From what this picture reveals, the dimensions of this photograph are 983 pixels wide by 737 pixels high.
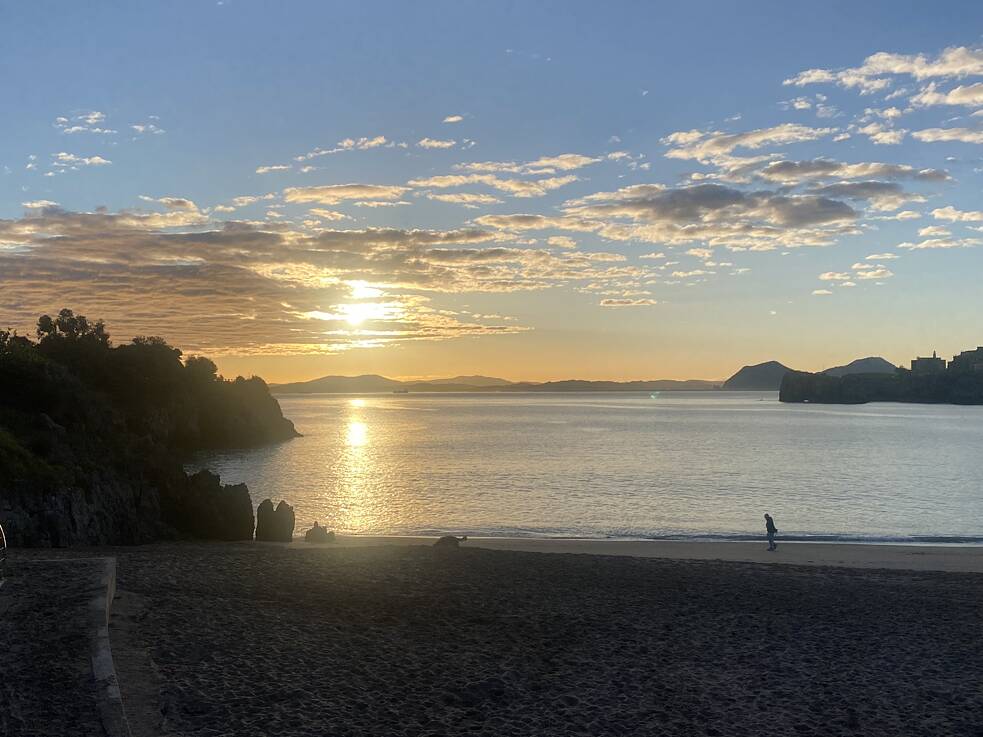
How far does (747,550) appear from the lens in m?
32.8

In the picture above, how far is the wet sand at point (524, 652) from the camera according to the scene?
9.64m

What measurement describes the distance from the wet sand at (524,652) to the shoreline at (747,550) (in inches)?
401

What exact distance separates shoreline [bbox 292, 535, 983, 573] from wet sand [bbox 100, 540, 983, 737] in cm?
1020

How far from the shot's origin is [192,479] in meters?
34.2

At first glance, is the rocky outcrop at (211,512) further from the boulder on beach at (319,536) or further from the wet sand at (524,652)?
the wet sand at (524,652)

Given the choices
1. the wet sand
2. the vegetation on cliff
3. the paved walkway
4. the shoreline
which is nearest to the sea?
the shoreline

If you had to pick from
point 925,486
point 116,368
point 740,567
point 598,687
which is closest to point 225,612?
point 598,687

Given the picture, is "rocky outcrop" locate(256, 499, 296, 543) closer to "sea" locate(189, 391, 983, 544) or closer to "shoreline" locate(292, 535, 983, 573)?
"shoreline" locate(292, 535, 983, 573)

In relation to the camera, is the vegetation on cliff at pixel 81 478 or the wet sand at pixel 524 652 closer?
the wet sand at pixel 524 652

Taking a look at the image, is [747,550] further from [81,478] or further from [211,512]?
[81,478]

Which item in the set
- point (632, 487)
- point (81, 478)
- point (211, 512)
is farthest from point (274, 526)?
point (632, 487)

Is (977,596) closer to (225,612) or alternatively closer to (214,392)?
(225,612)

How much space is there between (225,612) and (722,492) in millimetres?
47252

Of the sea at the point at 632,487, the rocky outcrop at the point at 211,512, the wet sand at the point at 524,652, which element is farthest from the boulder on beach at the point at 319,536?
the wet sand at the point at 524,652
